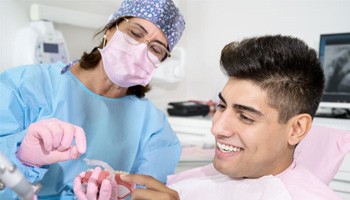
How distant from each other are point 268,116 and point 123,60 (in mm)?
602

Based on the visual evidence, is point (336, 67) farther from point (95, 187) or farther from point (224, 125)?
point (95, 187)

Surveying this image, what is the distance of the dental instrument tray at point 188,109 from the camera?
2.43 m

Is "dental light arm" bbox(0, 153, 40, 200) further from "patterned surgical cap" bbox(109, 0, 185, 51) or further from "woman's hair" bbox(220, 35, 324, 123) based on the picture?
"patterned surgical cap" bbox(109, 0, 185, 51)

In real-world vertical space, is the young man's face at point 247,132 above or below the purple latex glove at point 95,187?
above

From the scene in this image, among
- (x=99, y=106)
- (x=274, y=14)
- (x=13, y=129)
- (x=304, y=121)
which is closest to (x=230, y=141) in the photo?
(x=304, y=121)

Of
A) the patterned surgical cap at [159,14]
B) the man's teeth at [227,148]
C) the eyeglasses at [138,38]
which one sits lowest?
the man's teeth at [227,148]

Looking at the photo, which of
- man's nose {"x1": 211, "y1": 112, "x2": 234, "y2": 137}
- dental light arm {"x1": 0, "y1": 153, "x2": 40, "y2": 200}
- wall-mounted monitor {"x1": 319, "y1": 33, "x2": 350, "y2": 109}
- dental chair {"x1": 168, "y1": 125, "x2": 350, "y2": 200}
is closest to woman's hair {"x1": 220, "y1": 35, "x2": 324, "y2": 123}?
man's nose {"x1": 211, "y1": 112, "x2": 234, "y2": 137}

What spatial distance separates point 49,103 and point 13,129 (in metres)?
0.17

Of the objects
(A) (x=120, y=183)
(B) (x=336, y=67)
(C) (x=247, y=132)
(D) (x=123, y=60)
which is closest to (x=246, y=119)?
(C) (x=247, y=132)

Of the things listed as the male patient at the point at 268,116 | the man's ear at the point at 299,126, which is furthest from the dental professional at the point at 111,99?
the man's ear at the point at 299,126

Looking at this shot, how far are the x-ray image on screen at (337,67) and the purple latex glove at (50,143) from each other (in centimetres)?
168

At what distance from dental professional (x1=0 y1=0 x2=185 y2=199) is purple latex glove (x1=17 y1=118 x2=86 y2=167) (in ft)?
0.51

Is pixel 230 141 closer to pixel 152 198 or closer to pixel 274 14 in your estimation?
pixel 152 198

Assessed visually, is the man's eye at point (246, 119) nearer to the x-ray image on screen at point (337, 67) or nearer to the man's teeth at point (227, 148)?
the man's teeth at point (227, 148)
